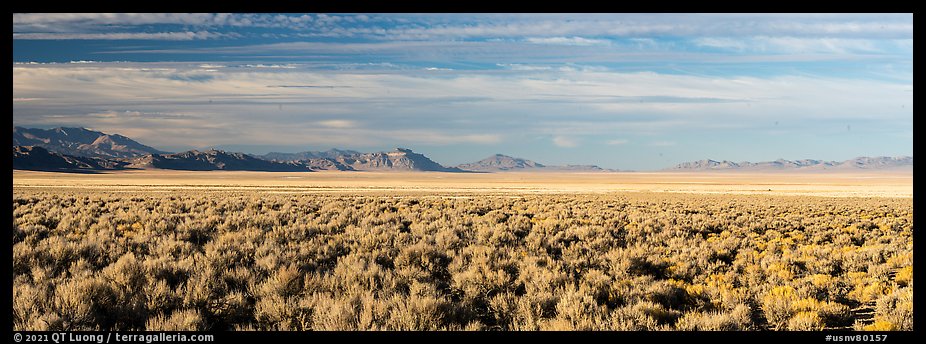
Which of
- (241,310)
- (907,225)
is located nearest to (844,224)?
(907,225)

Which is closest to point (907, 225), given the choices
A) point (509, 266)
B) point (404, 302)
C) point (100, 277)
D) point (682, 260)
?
point (682, 260)

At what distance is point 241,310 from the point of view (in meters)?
7.09

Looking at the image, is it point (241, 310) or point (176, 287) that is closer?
point (241, 310)

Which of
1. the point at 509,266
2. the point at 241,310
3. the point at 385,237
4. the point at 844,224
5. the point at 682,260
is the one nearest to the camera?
the point at 241,310

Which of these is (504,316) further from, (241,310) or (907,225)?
(907,225)

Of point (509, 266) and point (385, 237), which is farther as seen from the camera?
point (385, 237)

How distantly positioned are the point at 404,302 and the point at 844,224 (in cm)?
2110

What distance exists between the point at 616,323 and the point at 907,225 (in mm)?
21736

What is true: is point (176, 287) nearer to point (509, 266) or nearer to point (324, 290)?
point (324, 290)

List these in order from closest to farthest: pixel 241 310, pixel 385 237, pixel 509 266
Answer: pixel 241 310 → pixel 509 266 → pixel 385 237

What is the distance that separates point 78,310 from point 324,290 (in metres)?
3.03

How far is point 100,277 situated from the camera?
795 cm

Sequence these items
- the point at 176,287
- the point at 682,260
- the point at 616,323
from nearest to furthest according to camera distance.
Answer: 1. the point at 616,323
2. the point at 176,287
3. the point at 682,260
